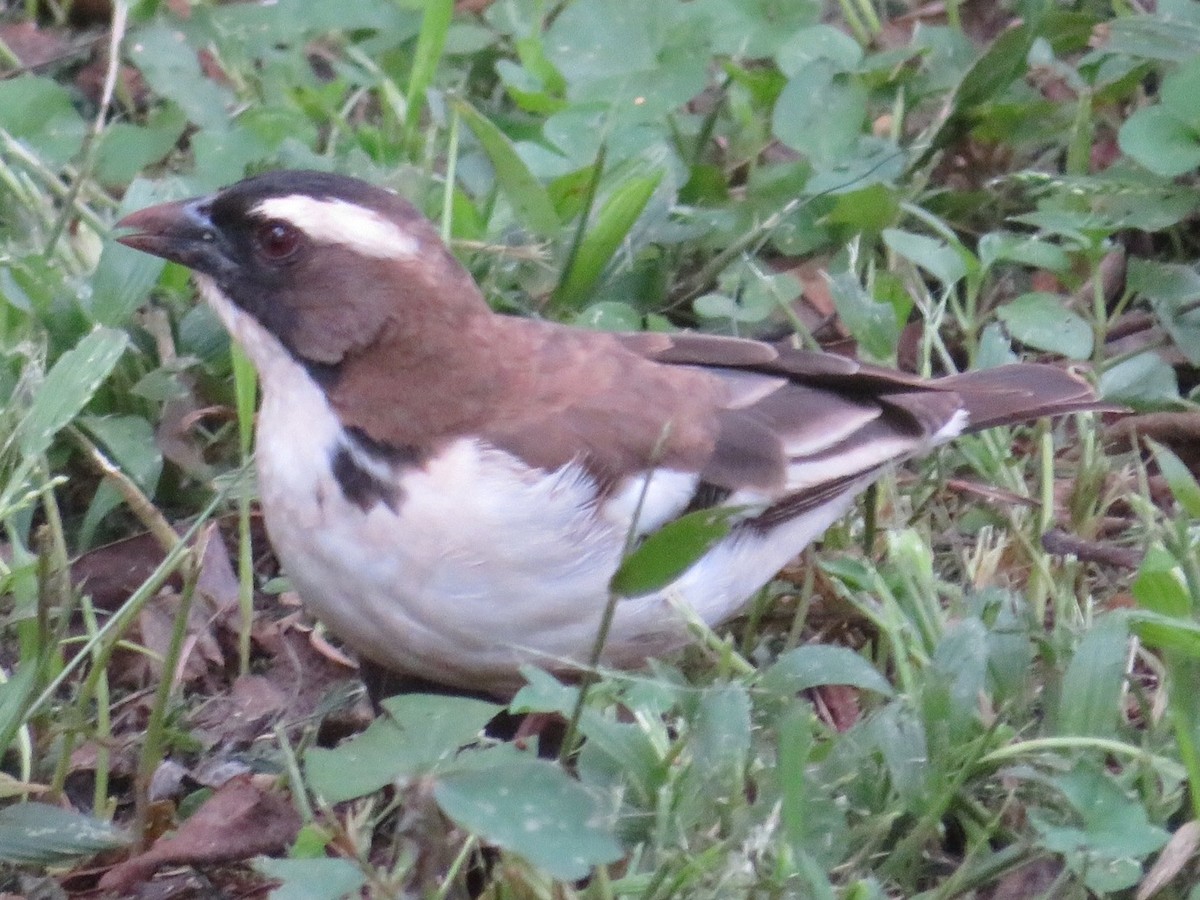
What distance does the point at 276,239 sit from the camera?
3652 millimetres

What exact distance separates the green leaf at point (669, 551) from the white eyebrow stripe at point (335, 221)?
1187 millimetres

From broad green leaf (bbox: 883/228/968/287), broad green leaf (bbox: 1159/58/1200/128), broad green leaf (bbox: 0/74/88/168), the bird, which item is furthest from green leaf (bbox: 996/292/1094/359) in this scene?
broad green leaf (bbox: 0/74/88/168)

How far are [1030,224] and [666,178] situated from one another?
1014 mm

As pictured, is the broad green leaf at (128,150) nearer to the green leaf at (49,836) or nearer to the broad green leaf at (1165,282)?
the green leaf at (49,836)

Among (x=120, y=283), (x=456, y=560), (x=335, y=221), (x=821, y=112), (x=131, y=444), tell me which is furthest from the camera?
(x=821, y=112)

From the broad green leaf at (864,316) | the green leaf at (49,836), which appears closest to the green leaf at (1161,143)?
the broad green leaf at (864,316)

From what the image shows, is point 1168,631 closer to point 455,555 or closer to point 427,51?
point 455,555

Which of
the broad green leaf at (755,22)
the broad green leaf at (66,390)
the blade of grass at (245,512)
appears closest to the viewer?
the broad green leaf at (66,390)

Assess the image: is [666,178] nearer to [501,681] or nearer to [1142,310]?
[1142,310]

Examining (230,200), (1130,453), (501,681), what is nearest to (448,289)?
(230,200)

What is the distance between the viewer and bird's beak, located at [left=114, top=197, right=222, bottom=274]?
370cm

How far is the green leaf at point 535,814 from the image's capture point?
2402mm

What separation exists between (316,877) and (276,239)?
147cm

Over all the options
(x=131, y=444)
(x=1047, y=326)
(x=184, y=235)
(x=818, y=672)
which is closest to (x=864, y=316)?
(x=1047, y=326)
